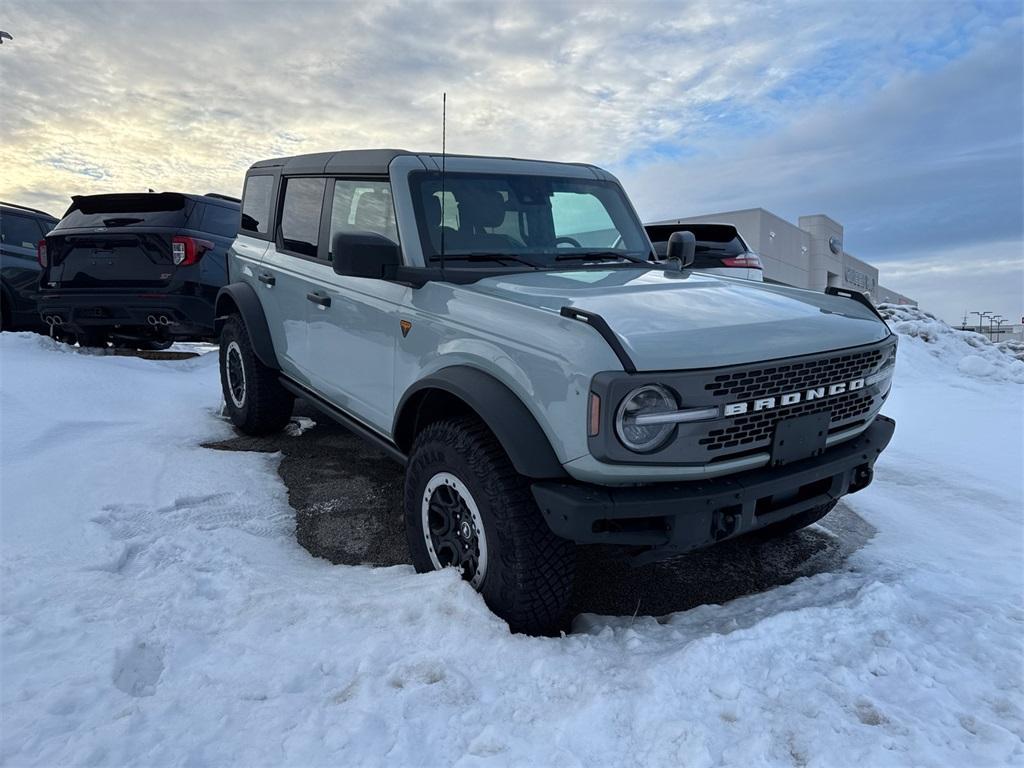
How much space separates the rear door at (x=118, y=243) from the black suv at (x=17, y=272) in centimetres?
190

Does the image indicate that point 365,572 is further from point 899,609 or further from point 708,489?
point 899,609

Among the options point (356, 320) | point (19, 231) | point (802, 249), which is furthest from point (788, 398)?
point (802, 249)

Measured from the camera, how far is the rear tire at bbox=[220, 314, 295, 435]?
4984mm

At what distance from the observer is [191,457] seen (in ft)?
14.8

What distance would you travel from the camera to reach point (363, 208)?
379 centimetres

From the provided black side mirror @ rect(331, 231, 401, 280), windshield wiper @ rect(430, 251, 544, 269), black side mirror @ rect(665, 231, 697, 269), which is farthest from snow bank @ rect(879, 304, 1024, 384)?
black side mirror @ rect(331, 231, 401, 280)

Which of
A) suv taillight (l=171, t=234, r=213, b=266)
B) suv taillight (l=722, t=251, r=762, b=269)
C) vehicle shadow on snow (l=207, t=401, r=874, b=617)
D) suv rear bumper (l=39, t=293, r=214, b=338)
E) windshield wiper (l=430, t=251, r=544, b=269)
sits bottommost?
vehicle shadow on snow (l=207, t=401, r=874, b=617)

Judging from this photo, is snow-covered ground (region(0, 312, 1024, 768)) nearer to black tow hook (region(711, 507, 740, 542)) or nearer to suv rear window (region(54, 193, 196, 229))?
black tow hook (region(711, 507, 740, 542))

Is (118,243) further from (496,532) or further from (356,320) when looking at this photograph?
(496,532)

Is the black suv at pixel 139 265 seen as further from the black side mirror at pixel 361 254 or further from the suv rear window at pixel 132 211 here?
the black side mirror at pixel 361 254

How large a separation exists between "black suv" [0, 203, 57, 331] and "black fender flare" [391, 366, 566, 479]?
8.81 meters

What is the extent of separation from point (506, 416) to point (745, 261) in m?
6.28

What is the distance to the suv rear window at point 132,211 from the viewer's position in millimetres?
7449

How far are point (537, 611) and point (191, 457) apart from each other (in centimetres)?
294
